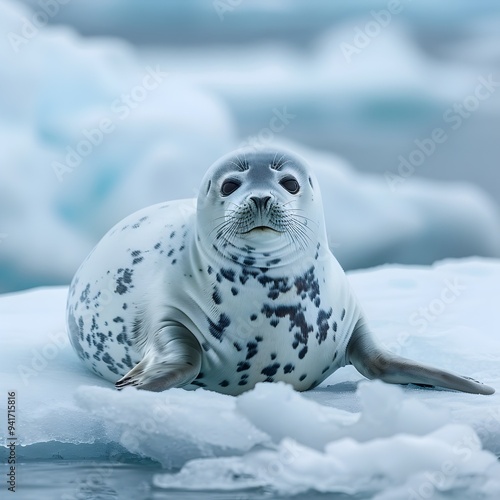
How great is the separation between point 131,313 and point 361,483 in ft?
4.80

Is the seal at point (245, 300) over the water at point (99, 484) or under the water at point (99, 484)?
over

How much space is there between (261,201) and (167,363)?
65cm

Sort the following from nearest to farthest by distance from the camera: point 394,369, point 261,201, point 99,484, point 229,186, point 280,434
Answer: point 99,484 < point 280,434 < point 261,201 < point 229,186 < point 394,369

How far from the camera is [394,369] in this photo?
3.80 metres

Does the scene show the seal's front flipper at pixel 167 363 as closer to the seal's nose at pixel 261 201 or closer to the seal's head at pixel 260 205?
the seal's head at pixel 260 205

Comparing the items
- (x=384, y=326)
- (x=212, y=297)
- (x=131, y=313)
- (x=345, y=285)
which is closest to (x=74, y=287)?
(x=131, y=313)

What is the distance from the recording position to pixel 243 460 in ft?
9.39

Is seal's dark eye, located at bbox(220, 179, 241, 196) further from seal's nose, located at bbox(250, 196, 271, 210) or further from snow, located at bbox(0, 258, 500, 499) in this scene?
snow, located at bbox(0, 258, 500, 499)

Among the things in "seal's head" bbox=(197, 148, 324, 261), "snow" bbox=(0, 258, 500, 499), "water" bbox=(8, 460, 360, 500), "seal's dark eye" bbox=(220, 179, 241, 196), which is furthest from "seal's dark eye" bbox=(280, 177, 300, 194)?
"water" bbox=(8, 460, 360, 500)

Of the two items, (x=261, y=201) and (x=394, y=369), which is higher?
(x=261, y=201)

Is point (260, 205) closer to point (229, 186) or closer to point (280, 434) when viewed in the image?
point (229, 186)

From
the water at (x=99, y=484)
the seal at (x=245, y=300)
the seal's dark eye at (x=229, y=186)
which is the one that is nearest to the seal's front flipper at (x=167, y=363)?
the seal at (x=245, y=300)

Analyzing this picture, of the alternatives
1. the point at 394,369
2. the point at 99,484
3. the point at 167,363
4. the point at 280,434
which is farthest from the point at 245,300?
the point at 99,484

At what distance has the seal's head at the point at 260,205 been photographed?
344 cm
